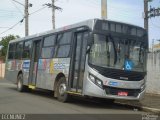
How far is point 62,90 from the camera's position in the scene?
16.9 m

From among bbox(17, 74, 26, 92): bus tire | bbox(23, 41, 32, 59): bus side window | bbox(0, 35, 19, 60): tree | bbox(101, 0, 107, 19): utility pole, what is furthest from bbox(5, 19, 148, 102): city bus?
bbox(0, 35, 19, 60): tree

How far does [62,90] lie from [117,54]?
10.3ft

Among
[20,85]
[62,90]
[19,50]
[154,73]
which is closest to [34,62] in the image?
[20,85]

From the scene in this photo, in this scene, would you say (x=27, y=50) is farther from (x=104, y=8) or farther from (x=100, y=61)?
(x=100, y=61)

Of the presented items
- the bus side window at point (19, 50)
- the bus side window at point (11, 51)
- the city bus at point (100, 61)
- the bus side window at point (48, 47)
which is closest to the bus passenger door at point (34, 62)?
the bus side window at point (48, 47)

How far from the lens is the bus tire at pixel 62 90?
16.7 metres

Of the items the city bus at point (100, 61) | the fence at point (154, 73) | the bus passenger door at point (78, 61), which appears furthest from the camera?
the fence at point (154, 73)

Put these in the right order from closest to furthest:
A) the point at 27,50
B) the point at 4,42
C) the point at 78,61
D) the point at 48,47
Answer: the point at 78,61 < the point at 48,47 < the point at 27,50 < the point at 4,42

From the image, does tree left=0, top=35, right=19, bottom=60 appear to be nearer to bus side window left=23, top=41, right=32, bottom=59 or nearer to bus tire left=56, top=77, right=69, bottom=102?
bus side window left=23, top=41, right=32, bottom=59

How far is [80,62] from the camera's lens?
51.6 feet

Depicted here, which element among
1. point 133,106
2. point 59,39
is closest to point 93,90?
point 133,106

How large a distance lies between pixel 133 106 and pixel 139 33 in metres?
2.99

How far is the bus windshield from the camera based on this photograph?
589 inches

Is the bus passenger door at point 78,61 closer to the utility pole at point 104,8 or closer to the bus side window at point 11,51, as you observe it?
the utility pole at point 104,8
